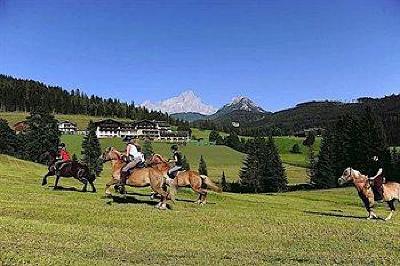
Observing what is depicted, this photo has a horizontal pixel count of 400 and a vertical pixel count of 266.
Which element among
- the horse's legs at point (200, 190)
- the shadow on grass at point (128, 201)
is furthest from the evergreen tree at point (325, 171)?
the shadow on grass at point (128, 201)

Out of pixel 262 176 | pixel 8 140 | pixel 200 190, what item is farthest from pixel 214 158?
pixel 200 190

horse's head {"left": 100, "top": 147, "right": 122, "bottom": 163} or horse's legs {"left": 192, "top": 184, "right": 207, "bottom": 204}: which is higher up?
horse's head {"left": 100, "top": 147, "right": 122, "bottom": 163}

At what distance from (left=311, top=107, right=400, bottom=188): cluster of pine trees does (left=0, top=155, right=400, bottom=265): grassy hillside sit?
7024cm

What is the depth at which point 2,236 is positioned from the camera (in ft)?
54.0

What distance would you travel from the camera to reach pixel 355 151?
3954 inches

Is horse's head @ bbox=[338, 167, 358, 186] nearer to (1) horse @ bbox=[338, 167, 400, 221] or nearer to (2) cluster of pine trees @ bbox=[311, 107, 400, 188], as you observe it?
(1) horse @ bbox=[338, 167, 400, 221]

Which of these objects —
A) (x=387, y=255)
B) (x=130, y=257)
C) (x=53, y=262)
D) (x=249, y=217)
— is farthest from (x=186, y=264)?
(x=249, y=217)

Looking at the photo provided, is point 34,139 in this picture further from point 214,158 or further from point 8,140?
point 214,158

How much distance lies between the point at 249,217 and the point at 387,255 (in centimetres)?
819

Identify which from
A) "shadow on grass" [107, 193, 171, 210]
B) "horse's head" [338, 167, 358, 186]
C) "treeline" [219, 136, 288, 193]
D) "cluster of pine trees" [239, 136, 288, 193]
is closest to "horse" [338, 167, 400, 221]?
"horse's head" [338, 167, 358, 186]

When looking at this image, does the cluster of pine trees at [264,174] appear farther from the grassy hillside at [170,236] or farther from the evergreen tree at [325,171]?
the grassy hillside at [170,236]

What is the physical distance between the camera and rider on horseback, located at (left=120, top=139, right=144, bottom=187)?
26047 millimetres

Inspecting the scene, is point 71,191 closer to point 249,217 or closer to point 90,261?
point 249,217

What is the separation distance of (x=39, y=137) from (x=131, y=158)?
91.1 metres
